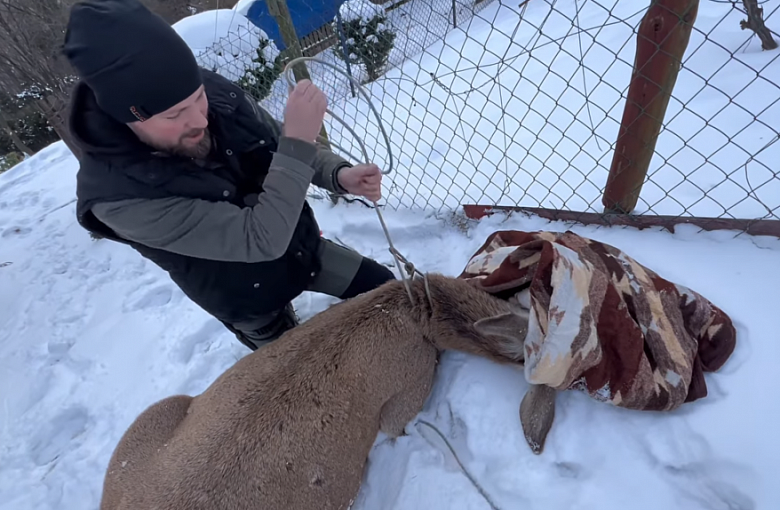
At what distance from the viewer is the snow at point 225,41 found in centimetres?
507

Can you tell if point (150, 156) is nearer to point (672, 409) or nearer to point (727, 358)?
point (672, 409)

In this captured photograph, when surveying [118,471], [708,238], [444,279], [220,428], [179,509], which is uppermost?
[708,238]

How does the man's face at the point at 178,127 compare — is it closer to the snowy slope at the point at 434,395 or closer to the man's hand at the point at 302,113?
the man's hand at the point at 302,113

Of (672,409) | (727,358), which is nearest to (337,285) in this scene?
(672,409)

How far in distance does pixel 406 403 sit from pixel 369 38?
4.96 metres

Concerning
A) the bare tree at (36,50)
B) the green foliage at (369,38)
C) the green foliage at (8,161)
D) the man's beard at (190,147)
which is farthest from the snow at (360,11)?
the green foliage at (8,161)

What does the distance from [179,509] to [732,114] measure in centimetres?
346

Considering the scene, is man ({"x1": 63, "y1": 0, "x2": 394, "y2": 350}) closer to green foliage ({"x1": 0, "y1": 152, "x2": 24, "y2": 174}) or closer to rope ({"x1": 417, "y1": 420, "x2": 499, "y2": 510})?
rope ({"x1": 417, "y1": 420, "x2": 499, "y2": 510})

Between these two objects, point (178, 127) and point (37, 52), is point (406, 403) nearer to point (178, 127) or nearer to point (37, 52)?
point (178, 127)

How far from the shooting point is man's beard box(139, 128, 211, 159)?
1.56 metres

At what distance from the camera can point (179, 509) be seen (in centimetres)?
176

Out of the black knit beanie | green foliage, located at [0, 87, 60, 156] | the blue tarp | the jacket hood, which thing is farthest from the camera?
green foliage, located at [0, 87, 60, 156]

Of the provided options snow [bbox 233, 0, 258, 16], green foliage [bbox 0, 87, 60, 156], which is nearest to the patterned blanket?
snow [bbox 233, 0, 258, 16]

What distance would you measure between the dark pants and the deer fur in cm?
22
